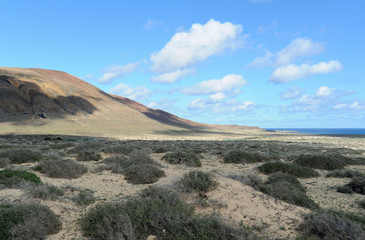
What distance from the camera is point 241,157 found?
2014cm

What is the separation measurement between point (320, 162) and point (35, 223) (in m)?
17.0

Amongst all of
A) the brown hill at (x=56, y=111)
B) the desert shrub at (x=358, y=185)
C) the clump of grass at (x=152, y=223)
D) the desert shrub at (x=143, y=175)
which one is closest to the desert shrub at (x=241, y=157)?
the desert shrub at (x=143, y=175)

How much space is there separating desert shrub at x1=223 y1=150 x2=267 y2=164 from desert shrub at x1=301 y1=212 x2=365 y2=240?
1374cm

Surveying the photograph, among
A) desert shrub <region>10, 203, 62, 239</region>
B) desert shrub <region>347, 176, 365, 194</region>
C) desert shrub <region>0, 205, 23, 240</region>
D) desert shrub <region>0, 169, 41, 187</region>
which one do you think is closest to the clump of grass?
desert shrub <region>10, 203, 62, 239</region>

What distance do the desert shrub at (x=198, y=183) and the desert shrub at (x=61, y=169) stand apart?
25.1 ft

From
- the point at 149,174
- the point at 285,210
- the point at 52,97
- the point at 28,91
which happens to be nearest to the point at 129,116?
the point at 52,97

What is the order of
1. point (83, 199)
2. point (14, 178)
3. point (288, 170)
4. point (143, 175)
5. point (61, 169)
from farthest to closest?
point (288, 170) → point (61, 169) → point (143, 175) → point (14, 178) → point (83, 199)

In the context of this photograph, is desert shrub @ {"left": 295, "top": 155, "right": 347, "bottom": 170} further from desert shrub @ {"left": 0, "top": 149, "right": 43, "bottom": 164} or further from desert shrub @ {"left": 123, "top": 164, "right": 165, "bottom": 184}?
desert shrub @ {"left": 0, "top": 149, "right": 43, "bottom": 164}

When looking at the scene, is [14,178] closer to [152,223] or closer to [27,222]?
[27,222]

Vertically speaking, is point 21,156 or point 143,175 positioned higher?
point 21,156

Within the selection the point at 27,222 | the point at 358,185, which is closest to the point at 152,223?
the point at 27,222

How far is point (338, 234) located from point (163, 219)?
3.69 m

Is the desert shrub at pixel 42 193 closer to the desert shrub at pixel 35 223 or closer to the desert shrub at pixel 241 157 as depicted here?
the desert shrub at pixel 35 223

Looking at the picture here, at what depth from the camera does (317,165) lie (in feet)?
57.4
